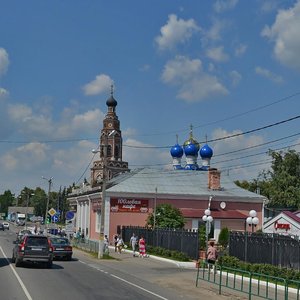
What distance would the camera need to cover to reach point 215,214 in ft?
180

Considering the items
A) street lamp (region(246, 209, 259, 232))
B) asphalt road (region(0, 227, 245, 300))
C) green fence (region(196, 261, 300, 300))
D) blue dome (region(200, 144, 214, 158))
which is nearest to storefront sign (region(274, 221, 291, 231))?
street lamp (region(246, 209, 259, 232))

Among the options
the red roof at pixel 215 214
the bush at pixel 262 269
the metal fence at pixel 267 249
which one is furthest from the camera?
the red roof at pixel 215 214

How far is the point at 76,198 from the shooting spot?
7112 centimetres

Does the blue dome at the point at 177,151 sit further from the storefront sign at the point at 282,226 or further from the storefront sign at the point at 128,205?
the storefront sign at the point at 282,226

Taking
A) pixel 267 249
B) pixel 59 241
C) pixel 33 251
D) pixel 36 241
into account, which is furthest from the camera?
pixel 59 241

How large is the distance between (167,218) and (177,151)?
1008 inches

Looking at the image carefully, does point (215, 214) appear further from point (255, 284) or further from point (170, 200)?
point (255, 284)

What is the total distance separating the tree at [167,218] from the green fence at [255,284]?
24483mm

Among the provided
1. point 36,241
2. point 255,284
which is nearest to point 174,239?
point 36,241

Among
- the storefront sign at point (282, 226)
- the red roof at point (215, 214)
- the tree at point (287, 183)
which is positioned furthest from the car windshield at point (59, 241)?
the tree at point (287, 183)

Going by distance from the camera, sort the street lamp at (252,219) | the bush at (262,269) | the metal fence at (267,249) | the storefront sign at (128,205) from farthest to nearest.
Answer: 1. the storefront sign at (128,205)
2. the street lamp at (252,219)
3. the metal fence at (267,249)
4. the bush at (262,269)

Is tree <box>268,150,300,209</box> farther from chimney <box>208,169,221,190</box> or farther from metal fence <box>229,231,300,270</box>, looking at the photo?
metal fence <box>229,231,300,270</box>

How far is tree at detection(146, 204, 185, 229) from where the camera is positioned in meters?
48.8

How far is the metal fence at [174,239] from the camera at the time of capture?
34.8m
